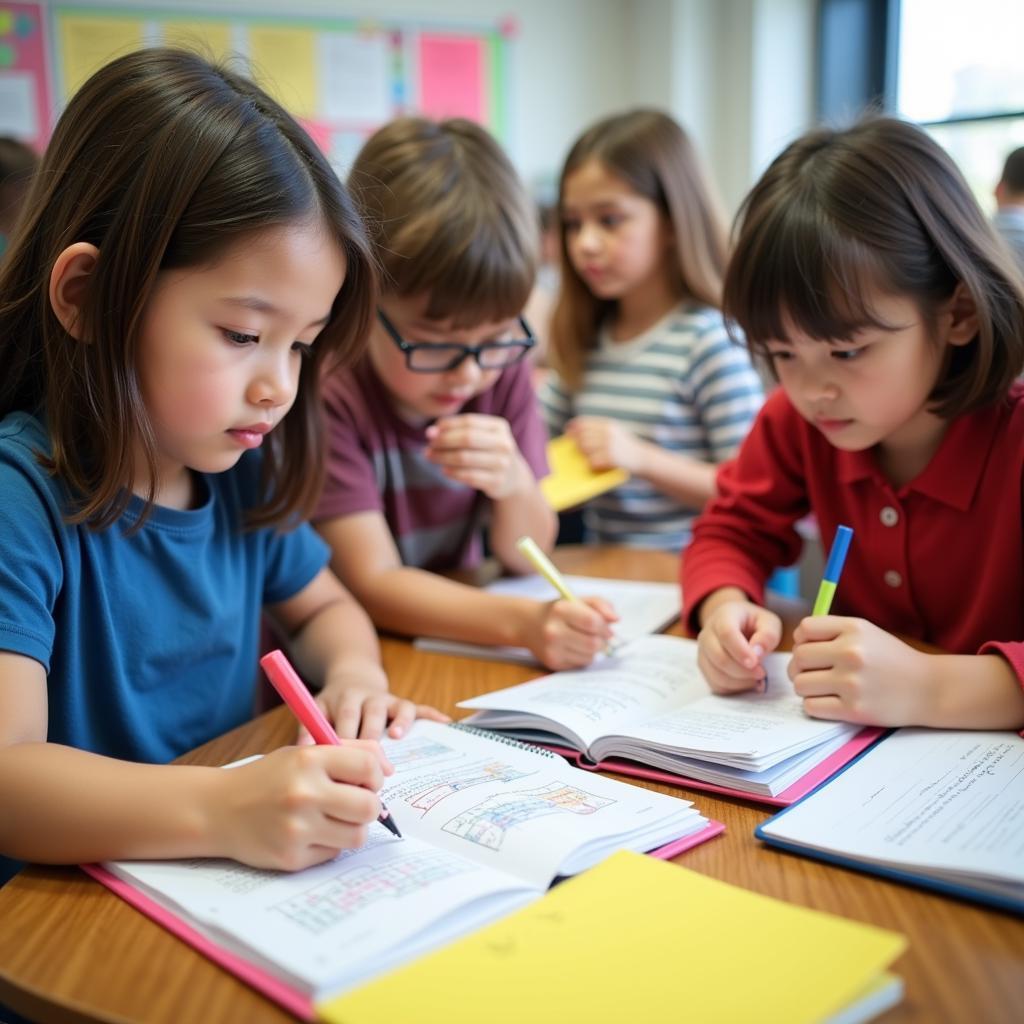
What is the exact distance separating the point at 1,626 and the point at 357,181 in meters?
0.71

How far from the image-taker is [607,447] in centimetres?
160

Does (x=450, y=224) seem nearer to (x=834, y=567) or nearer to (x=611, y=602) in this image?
(x=611, y=602)

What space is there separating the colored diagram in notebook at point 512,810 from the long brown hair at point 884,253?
49 centimetres

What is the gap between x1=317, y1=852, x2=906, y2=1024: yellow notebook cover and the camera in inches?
18.9

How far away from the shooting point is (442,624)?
44.8 inches

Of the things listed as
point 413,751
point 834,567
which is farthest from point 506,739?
point 834,567

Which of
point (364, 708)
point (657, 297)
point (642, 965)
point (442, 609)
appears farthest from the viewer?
point (657, 297)

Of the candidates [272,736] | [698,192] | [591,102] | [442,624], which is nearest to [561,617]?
[442,624]

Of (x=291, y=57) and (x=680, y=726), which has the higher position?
(x=291, y=57)

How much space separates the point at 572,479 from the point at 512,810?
947mm

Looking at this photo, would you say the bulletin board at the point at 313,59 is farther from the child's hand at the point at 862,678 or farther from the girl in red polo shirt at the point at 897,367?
the child's hand at the point at 862,678

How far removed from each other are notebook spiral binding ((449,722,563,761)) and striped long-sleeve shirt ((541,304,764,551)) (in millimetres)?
954

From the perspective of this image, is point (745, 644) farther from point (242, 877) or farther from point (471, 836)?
point (242, 877)

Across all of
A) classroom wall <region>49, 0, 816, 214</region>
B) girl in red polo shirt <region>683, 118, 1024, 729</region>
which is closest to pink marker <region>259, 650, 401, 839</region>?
girl in red polo shirt <region>683, 118, 1024, 729</region>
